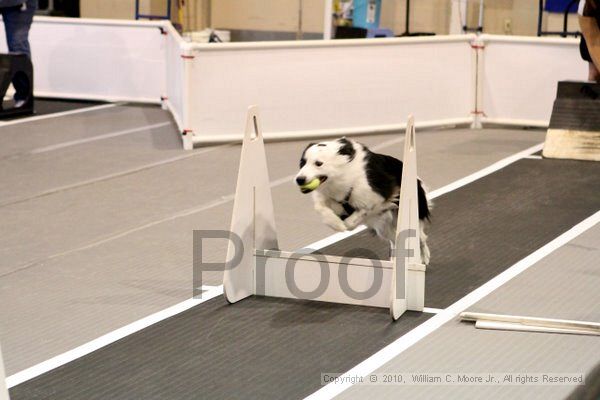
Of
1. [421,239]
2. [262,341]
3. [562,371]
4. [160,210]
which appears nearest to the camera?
[562,371]

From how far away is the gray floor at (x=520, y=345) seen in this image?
3.78 metres

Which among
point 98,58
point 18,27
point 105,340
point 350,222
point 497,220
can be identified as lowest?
point 105,340

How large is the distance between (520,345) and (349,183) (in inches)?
41.0

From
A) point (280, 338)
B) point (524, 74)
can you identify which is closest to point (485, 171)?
point (524, 74)

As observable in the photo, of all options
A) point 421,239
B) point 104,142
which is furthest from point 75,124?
point 421,239

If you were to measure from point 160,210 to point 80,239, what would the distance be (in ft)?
2.67

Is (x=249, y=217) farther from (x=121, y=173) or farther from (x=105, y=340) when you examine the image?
(x=121, y=173)

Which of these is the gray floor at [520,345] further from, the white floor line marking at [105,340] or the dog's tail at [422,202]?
the white floor line marking at [105,340]

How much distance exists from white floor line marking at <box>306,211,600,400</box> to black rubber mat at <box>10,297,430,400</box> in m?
0.05

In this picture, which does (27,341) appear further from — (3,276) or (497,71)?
(497,71)

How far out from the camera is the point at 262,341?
171 inches

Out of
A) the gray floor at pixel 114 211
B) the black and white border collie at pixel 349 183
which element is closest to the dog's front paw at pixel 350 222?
the black and white border collie at pixel 349 183

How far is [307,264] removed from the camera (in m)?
4.84

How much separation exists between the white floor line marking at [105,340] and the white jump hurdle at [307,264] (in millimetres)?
206
